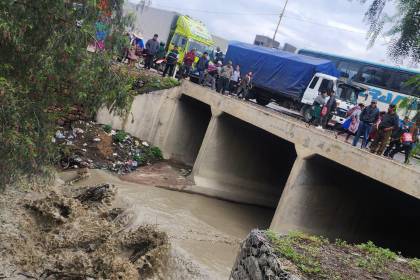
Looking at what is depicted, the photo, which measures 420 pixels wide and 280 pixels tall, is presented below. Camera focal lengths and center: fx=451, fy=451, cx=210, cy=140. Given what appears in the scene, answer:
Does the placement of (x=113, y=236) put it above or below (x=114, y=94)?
below

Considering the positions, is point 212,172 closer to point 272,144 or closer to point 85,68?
point 272,144

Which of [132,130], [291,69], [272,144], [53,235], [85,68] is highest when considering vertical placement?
[291,69]

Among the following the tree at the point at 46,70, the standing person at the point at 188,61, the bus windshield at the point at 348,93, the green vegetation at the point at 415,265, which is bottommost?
the green vegetation at the point at 415,265

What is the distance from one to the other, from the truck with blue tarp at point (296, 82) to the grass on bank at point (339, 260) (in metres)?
13.1

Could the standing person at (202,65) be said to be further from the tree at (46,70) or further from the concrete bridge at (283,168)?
the tree at (46,70)

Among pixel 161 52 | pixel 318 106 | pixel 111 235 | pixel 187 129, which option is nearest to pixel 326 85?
pixel 318 106

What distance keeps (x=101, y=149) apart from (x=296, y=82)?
942cm

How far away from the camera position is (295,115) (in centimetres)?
2083

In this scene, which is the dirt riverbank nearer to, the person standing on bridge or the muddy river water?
the muddy river water

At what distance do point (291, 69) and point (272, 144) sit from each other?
178 inches

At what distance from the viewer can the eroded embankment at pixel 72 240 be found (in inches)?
318

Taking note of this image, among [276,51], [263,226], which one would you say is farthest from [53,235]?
[276,51]

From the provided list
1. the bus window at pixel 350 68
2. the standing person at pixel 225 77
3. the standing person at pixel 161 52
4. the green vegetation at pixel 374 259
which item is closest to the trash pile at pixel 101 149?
the standing person at pixel 225 77

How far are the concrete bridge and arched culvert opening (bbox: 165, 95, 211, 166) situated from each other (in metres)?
0.04
